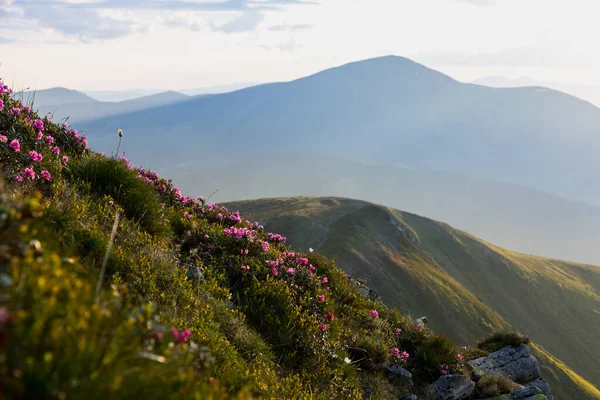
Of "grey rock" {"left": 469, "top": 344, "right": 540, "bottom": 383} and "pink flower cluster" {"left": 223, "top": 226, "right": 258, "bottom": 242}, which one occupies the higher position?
"pink flower cluster" {"left": 223, "top": 226, "right": 258, "bottom": 242}

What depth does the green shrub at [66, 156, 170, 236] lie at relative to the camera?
26.3 ft

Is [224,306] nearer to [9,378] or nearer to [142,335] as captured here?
[142,335]

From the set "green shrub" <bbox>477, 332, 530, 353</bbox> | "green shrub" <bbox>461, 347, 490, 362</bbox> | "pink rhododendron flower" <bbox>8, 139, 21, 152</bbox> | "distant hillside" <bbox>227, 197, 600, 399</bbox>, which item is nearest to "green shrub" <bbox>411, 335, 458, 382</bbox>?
"green shrub" <bbox>461, 347, 490, 362</bbox>

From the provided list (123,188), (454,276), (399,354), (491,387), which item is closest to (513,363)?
(491,387)

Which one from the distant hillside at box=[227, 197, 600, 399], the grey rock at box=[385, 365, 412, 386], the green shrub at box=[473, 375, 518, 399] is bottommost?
the distant hillside at box=[227, 197, 600, 399]

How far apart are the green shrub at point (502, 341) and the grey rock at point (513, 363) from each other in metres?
0.41

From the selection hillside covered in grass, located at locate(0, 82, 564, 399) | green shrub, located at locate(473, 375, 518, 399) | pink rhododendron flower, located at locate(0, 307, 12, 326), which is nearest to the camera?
pink rhododendron flower, located at locate(0, 307, 12, 326)

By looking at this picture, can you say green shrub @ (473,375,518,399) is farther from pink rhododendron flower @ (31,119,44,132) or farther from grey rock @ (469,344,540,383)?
pink rhododendron flower @ (31,119,44,132)

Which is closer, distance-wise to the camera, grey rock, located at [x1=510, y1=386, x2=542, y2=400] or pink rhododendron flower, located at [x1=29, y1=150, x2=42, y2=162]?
pink rhododendron flower, located at [x1=29, y1=150, x2=42, y2=162]

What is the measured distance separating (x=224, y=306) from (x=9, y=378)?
5.20 m

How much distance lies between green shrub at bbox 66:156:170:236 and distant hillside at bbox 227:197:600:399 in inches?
3418

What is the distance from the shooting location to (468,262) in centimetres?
13975

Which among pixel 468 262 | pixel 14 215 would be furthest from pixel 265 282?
pixel 468 262

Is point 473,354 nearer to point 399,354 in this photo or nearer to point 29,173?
point 399,354
